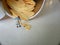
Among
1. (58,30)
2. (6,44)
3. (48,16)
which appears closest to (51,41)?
(58,30)

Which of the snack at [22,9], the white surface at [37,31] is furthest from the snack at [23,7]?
the white surface at [37,31]

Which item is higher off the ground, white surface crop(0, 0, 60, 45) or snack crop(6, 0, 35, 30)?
snack crop(6, 0, 35, 30)

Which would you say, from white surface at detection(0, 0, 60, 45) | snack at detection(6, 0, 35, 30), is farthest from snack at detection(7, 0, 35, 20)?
white surface at detection(0, 0, 60, 45)

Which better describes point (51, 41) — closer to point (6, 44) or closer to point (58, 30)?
point (58, 30)

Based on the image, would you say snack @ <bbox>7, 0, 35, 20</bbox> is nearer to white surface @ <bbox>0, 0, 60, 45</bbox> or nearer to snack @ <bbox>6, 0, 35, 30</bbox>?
snack @ <bbox>6, 0, 35, 30</bbox>

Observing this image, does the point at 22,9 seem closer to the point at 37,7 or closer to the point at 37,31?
the point at 37,7

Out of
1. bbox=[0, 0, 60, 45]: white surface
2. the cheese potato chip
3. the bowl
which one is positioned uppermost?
the bowl

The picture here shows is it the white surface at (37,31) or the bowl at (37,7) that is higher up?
the bowl at (37,7)

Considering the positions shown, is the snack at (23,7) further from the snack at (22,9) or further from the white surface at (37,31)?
the white surface at (37,31)
